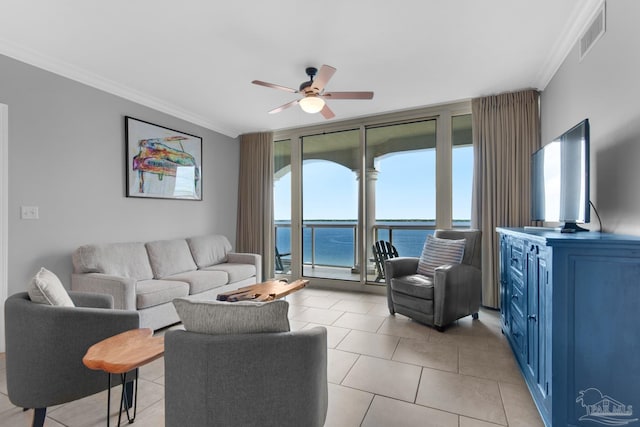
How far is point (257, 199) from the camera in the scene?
5215 millimetres

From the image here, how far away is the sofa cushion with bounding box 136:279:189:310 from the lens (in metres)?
2.83

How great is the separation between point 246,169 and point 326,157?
145cm

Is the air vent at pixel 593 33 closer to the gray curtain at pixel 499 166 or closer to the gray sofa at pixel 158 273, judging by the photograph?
the gray curtain at pixel 499 166

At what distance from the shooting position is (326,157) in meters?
5.18

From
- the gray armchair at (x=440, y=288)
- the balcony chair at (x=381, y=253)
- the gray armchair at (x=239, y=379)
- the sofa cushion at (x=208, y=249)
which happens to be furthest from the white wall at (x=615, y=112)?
the sofa cushion at (x=208, y=249)

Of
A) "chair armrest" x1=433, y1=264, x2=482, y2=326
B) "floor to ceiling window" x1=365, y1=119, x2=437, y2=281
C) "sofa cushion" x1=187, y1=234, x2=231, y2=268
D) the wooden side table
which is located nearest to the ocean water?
"floor to ceiling window" x1=365, y1=119, x2=437, y2=281

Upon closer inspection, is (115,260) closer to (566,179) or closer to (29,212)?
(29,212)

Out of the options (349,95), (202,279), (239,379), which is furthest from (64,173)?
(239,379)

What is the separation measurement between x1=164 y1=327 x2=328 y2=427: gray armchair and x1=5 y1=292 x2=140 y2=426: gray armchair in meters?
0.80

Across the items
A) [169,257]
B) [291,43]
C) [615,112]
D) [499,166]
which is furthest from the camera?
[169,257]

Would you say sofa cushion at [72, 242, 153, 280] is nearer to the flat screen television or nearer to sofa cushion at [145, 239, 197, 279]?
sofa cushion at [145, 239, 197, 279]

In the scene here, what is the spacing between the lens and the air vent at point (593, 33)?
6.45ft

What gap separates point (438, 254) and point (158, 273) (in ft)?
10.7

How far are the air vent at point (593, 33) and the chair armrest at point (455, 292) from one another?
2052mm
